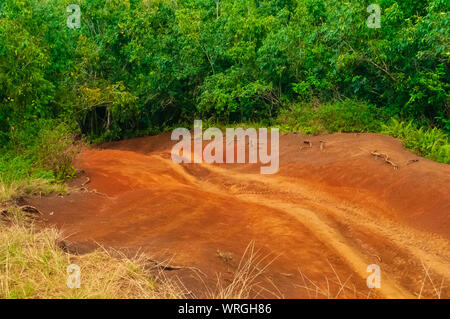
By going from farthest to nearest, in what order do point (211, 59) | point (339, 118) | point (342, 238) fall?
point (211, 59), point (339, 118), point (342, 238)

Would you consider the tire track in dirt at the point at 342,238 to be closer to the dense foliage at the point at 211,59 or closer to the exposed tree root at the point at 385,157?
the exposed tree root at the point at 385,157

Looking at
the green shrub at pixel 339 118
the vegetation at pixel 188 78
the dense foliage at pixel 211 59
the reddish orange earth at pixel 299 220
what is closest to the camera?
the reddish orange earth at pixel 299 220

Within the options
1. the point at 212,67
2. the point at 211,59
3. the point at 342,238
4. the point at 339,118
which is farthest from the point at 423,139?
the point at 211,59

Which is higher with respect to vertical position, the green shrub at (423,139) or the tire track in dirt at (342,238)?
the green shrub at (423,139)

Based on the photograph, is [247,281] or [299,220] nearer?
[247,281]

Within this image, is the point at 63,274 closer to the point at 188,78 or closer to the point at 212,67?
the point at 212,67

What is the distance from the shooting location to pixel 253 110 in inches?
640

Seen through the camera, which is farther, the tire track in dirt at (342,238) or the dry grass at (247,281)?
the tire track in dirt at (342,238)

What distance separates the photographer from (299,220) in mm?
6301

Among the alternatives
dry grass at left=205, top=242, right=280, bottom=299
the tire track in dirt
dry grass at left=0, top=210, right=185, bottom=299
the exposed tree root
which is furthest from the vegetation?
the tire track in dirt

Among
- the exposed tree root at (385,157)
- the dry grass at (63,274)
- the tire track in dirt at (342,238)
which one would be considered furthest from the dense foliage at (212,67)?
the dry grass at (63,274)

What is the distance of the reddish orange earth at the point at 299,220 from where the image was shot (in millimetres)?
4496
